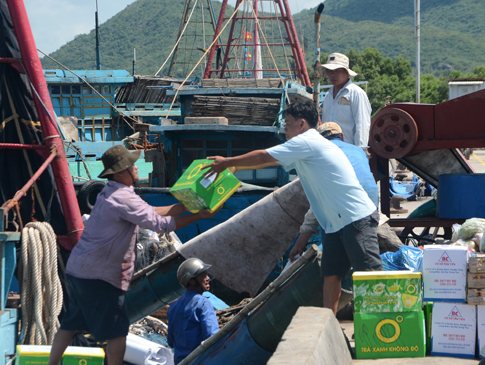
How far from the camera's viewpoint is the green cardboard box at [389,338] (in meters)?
3.45

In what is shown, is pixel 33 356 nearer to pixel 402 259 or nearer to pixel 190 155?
pixel 402 259

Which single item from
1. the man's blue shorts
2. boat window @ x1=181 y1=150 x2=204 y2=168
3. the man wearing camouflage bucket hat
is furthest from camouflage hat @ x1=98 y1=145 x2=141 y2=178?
boat window @ x1=181 y1=150 x2=204 y2=168

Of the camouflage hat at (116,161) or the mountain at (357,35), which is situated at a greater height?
the mountain at (357,35)

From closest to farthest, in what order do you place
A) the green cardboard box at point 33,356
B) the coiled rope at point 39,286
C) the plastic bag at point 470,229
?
the green cardboard box at point 33,356 → the plastic bag at point 470,229 → the coiled rope at point 39,286

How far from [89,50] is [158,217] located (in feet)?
460

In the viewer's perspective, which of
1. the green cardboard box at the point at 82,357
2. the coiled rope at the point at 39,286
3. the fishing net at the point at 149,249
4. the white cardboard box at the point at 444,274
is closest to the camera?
the white cardboard box at the point at 444,274

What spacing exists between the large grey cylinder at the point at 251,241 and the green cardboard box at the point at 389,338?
2.49 m

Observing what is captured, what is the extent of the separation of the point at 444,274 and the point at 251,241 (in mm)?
2796

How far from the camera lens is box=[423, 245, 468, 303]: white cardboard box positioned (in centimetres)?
356

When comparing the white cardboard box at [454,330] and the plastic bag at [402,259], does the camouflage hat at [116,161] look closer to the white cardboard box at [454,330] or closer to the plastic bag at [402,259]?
the white cardboard box at [454,330]

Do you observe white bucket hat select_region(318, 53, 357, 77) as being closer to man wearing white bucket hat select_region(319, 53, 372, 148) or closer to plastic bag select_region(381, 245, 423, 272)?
man wearing white bucket hat select_region(319, 53, 372, 148)

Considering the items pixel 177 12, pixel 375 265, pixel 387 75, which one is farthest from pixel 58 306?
pixel 177 12

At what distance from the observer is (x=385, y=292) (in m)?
3.50

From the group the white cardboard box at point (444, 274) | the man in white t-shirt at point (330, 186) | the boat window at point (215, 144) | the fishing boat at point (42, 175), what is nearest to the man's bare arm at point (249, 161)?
the man in white t-shirt at point (330, 186)
